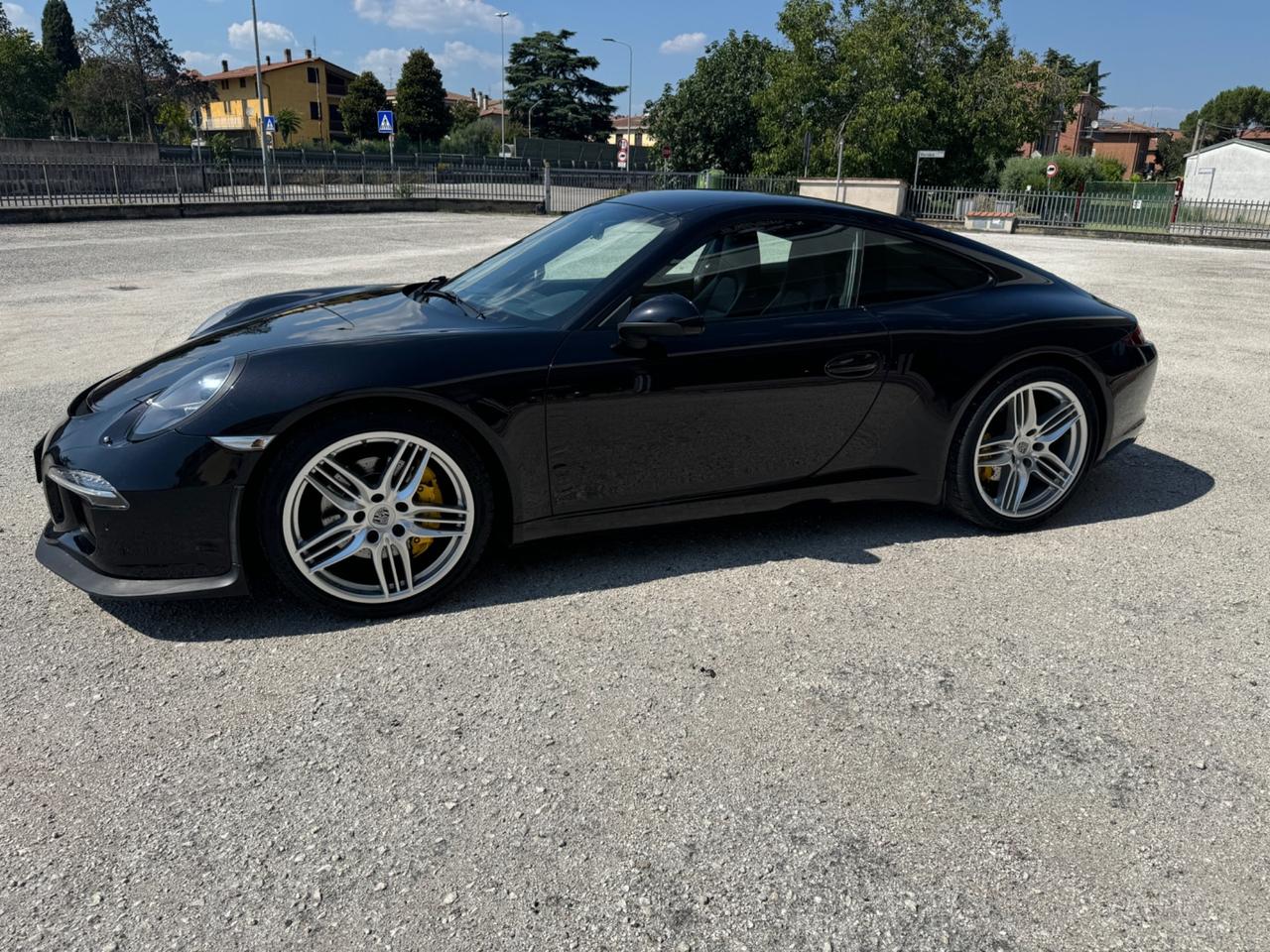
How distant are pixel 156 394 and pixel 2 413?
339 cm

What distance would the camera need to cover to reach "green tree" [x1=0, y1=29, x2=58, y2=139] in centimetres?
6731

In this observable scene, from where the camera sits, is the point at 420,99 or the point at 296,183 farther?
the point at 420,99

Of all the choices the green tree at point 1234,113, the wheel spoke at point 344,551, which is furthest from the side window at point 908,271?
the green tree at point 1234,113

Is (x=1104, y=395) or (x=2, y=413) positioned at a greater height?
(x=1104, y=395)

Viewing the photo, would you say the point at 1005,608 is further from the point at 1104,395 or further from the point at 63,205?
the point at 63,205

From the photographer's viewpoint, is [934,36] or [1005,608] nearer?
[1005,608]

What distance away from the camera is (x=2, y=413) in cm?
562

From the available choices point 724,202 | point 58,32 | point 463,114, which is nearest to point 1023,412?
point 724,202

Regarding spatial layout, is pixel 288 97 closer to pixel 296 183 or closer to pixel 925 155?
pixel 296 183

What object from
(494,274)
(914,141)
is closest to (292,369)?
(494,274)

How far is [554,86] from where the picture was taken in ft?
261

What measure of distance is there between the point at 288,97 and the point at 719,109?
5396cm

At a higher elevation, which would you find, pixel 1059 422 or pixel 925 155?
pixel 925 155

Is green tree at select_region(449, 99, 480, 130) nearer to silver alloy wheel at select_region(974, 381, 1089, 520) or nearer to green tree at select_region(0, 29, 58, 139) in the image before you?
green tree at select_region(0, 29, 58, 139)
